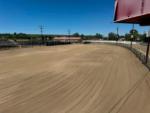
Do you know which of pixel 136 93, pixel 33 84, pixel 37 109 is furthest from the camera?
pixel 33 84

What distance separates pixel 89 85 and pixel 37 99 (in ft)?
11.9

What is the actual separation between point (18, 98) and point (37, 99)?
36.7 inches

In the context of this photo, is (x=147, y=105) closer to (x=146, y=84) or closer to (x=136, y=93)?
(x=136, y=93)

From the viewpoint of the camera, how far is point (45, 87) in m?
10.6

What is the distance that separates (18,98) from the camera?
871 centimetres

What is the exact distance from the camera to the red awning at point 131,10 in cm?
172

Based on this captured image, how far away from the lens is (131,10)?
6.22ft

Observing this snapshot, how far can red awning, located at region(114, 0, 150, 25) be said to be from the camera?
67.9 inches

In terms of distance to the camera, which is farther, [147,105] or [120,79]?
[120,79]

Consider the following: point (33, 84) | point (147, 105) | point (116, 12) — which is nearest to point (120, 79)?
point (147, 105)

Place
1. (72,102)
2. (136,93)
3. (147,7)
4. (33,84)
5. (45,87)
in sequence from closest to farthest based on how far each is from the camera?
(147,7), (72,102), (136,93), (45,87), (33,84)

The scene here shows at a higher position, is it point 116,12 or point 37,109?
point 116,12

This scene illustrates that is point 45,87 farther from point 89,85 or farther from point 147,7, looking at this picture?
point 147,7

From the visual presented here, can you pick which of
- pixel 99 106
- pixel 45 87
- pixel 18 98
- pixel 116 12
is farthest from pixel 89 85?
pixel 116 12
